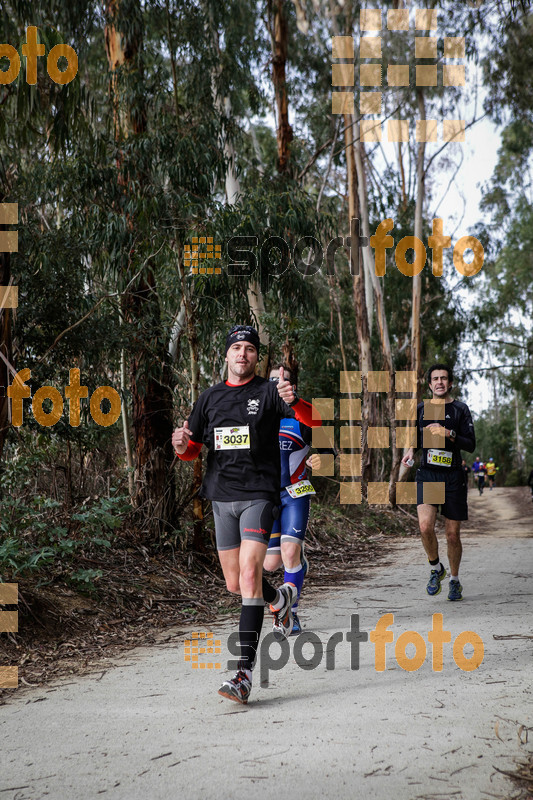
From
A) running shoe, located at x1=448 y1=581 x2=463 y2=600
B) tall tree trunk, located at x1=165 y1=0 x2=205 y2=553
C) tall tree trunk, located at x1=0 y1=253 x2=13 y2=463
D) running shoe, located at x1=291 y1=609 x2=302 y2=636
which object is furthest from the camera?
tall tree trunk, located at x1=165 y1=0 x2=205 y2=553

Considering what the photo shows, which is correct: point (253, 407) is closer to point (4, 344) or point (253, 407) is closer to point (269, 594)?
point (269, 594)

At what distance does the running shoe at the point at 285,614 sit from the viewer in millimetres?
5513

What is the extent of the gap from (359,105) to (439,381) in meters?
13.9

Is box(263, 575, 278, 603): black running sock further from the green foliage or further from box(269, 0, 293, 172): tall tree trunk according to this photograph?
box(269, 0, 293, 172): tall tree trunk

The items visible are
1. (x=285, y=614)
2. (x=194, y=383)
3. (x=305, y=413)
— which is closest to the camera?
(x=305, y=413)

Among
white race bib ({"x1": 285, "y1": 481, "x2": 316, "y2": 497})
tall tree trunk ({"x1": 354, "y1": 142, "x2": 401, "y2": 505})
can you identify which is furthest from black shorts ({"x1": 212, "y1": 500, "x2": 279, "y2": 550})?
tall tree trunk ({"x1": 354, "y1": 142, "x2": 401, "y2": 505})

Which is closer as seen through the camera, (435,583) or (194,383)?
(435,583)

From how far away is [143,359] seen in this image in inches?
381

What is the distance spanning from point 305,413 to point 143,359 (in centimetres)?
505

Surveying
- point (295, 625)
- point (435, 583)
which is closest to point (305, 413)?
point (295, 625)

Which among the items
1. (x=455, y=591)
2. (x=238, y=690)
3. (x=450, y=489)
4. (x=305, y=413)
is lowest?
(x=455, y=591)

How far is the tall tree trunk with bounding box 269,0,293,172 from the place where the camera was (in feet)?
51.1

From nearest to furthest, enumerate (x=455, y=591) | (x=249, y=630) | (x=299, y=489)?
(x=249, y=630) < (x=299, y=489) < (x=455, y=591)

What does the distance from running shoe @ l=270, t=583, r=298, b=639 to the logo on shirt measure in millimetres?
1324
